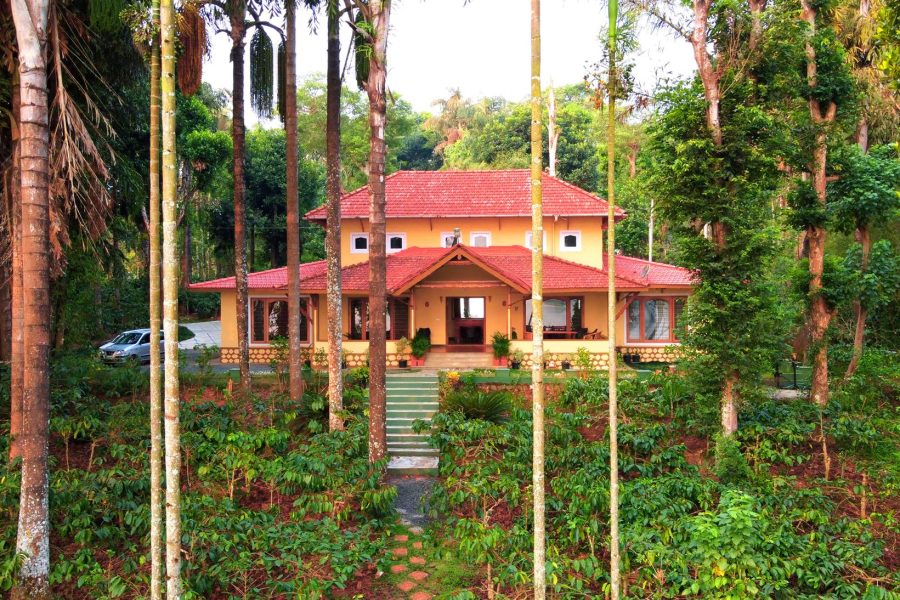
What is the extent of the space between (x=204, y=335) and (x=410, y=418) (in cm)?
2197

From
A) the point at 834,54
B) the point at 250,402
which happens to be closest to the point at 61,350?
the point at 250,402

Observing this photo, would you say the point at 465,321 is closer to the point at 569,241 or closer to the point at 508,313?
the point at 508,313

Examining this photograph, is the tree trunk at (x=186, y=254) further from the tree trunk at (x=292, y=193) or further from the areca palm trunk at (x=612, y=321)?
the areca palm trunk at (x=612, y=321)

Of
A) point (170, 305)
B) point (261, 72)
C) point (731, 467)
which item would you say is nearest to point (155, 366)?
point (170, 305)

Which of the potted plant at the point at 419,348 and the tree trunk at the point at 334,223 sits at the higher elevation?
the tree trunk at the point at 334,223

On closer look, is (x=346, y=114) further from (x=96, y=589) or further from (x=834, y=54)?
(x=96, y=589)

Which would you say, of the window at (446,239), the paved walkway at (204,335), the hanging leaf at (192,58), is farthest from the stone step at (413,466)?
the paved walkway at (204,335)

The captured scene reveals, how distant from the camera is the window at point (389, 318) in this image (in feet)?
69.6

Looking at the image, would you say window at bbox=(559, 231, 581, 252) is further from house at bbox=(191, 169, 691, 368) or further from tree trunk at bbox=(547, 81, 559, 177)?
tree trunk at bbox=(547, 81, 559, 177)

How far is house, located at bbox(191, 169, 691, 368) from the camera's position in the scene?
19750 millimetres

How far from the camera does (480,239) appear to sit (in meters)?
22.1

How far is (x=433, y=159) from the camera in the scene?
173 feet

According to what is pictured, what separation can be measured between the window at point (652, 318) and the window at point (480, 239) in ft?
18.3

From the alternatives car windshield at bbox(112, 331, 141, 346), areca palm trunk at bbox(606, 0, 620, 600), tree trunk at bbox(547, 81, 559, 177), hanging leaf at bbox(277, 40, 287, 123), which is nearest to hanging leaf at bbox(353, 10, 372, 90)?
hanging leaf at bbox(277, 40, 287, 123)
